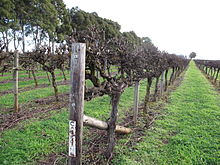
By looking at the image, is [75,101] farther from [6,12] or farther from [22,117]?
[6,12]

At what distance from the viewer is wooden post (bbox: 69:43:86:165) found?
197 centimetres

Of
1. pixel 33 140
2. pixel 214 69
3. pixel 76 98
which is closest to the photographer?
pixel 76 98

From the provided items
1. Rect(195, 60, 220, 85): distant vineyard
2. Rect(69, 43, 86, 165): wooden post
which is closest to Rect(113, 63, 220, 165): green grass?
Rect(69, 43, 86, 165): wooden post

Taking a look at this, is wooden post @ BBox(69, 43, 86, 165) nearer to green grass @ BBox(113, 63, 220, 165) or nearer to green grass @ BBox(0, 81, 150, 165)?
green grass @ BBox(113, 63, 220, 165)

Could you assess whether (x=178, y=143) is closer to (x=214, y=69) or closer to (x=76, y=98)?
(x=76, y=98)

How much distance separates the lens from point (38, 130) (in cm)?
457

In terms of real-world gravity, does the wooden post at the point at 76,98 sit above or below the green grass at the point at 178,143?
above

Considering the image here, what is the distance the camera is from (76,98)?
6.74ft

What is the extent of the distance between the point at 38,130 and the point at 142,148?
3057 millimetres

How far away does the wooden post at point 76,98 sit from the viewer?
1.97 meters

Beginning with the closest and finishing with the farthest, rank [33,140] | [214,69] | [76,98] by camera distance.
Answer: [76,98]
[33,140]
[214,69]

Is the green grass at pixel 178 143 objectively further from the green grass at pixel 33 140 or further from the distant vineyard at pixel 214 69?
the distant vineyard at pixel 214 69

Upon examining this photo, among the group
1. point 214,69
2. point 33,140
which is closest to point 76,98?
point 33,140

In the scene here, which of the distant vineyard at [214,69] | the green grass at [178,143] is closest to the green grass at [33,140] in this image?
the green grass at [178,143]
